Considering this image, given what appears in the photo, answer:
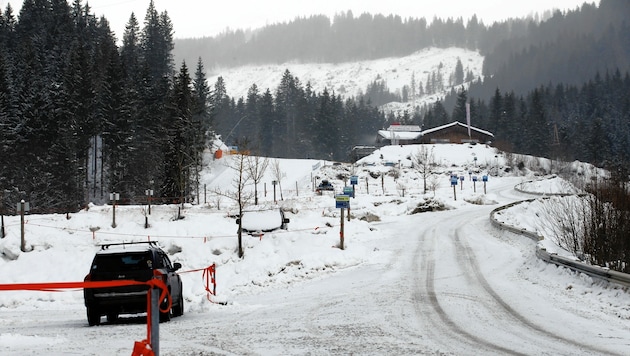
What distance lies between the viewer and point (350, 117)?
139 metres

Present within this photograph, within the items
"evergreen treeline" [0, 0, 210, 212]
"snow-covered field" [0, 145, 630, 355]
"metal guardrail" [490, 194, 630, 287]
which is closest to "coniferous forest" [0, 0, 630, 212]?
"evergreen treeline" [0, 0, 210, 212]

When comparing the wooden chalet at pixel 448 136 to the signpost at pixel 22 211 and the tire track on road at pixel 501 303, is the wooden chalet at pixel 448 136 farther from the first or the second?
the signpost at pixel 22 211

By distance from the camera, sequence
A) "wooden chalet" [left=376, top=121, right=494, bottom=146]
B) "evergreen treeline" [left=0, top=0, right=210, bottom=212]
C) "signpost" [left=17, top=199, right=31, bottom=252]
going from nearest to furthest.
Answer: "signpost" [left=17, top=199, right=31, bottom=252] < "evergreen treeline" [left=0, top=0, right=210, bottom=212] < "wooden chalet" [left=376, top=121, right=494, bottom=146]

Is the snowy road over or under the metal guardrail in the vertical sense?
under

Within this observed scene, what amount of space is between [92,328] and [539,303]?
10.0 meters

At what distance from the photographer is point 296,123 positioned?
447 ft

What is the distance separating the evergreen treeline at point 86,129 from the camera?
4666 cm

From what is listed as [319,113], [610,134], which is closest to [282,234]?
[319,113]

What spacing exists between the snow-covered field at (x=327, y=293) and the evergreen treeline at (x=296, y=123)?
8116cm

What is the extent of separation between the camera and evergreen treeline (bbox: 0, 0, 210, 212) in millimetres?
46656

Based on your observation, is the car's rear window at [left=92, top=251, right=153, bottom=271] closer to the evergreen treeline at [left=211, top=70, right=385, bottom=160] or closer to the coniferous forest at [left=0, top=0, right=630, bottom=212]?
the coniferous forest at [left=0, top=0, right=630, bottom=212]

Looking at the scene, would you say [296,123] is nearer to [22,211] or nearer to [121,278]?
[22,211]

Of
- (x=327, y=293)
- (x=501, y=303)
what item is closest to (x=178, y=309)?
(x=327, y=293)

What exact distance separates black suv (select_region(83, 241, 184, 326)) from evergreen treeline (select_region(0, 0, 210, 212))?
25.2 metres
